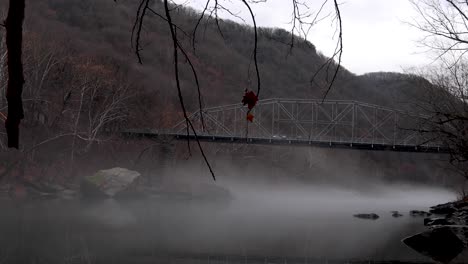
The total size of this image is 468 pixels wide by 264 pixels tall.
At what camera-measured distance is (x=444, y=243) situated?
11.1 metres

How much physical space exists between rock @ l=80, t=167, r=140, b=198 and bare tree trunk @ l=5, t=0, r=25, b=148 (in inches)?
933

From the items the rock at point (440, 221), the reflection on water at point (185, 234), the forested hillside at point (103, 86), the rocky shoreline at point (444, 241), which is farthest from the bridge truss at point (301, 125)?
the rocky shoreline at point (444, 241)

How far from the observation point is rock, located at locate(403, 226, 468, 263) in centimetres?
1061

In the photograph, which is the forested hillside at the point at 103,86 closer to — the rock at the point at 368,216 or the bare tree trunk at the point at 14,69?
the bare tree trunk at the point at 14,69

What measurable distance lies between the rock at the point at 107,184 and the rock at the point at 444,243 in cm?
1501

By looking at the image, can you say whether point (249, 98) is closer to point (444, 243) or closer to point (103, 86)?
point (444, 243)

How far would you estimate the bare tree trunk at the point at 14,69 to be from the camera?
0.67 metres

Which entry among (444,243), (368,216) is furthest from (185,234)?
(368,216)

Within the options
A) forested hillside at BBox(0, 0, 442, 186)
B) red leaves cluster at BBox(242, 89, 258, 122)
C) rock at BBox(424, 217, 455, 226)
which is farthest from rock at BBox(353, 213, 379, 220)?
red leaves cluster at BBox(242, 89, 258, 122)

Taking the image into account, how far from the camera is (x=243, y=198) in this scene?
2986 cm

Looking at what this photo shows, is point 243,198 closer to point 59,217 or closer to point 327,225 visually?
point 327,225

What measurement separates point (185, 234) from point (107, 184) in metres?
10.7

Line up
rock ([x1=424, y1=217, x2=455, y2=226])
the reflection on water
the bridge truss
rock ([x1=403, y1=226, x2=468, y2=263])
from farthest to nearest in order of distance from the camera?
1. the bridge truss
2. rock ([x1=424, y1=217, x2=455, y2=226])
3. the reflection on water
4. rock ([x1=403, y1=226, x2=468, y2=263])

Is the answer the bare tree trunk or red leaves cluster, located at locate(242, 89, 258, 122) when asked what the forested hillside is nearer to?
red leaves cluster, located at locate(242, 89, 258, 122)
